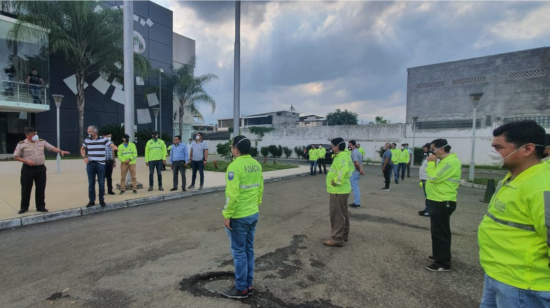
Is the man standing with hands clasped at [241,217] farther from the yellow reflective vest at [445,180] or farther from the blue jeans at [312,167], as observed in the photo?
the blue jeans at [312,167]

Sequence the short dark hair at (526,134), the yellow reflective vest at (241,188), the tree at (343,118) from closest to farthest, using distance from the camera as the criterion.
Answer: the short dark hair at (526,134) < the yellow reflective vest at (241,188) < the tree at (343,118)

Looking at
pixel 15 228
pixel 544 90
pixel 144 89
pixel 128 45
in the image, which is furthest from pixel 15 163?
pixel 544 90

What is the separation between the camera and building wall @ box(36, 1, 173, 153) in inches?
706

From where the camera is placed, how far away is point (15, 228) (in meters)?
5.57

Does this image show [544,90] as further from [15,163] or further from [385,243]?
[15,163]

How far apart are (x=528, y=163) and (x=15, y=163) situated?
1667cm

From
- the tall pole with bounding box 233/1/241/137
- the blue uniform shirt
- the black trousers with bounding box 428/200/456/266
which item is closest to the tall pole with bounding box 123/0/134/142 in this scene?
the blue uniform shirt

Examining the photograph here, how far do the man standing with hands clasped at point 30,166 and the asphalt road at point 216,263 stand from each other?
36.7 inches

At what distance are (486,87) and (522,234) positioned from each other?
2863cm

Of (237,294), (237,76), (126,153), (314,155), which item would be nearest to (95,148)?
(126,153)

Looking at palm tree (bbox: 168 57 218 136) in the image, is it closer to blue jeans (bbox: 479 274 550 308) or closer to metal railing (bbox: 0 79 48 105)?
metal railing (bbox: 0 79 48 105)

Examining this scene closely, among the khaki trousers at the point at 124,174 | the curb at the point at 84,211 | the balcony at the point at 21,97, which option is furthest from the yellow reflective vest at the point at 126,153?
the balcony at the point at 21,97

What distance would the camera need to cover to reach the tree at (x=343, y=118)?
47000mm

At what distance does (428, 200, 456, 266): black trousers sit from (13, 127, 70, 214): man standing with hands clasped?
25.1 ft
